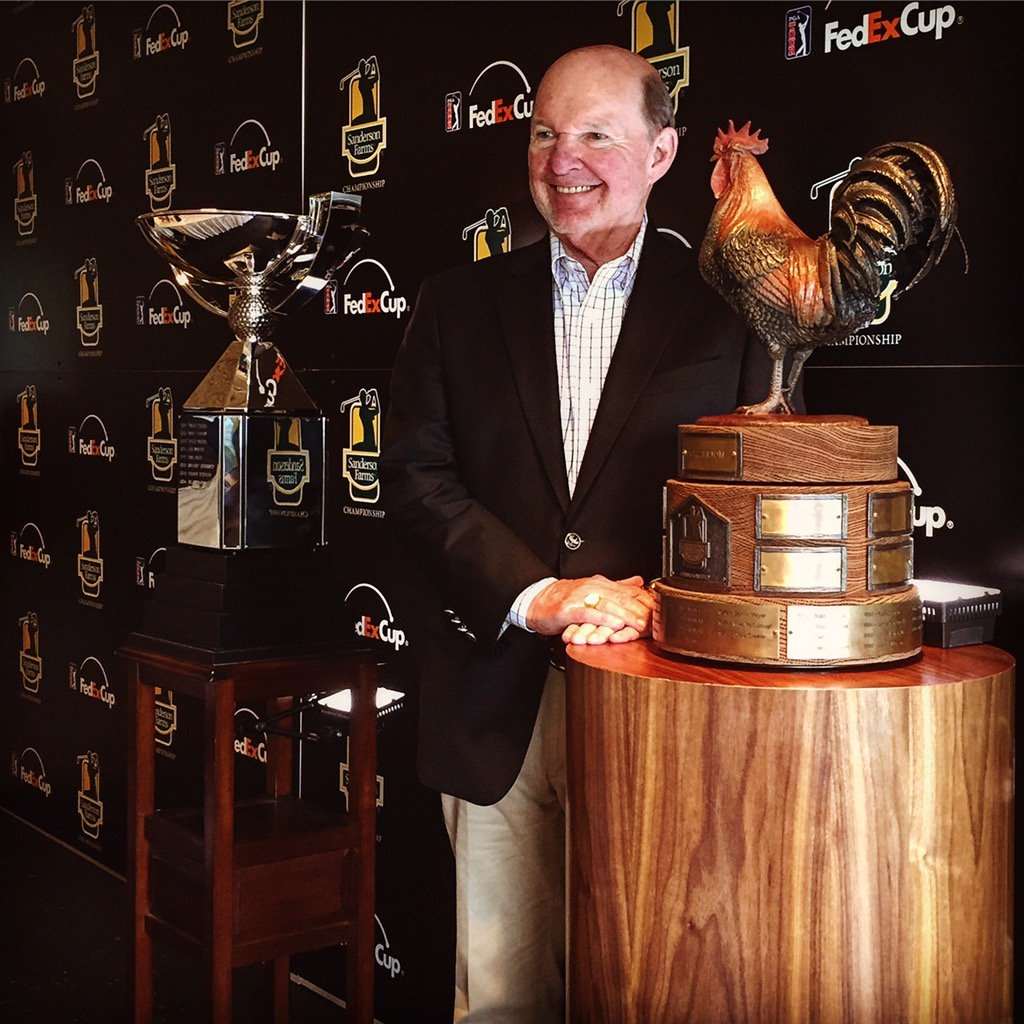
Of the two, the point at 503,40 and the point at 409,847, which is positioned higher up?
the point at 503,40

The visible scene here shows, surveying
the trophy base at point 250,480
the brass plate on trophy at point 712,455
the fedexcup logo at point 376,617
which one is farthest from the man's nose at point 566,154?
the fedexcup logo at point 376,617

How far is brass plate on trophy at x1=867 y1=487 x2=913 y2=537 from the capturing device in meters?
1.70

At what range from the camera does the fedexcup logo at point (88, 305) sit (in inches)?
174

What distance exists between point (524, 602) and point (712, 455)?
1.56ft

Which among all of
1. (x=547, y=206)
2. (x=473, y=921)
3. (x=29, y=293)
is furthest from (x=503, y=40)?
(x=29, y=293)

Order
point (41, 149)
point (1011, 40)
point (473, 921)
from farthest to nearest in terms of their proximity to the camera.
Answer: point (41, 149) → point (473, 921) → point (1011, 40)

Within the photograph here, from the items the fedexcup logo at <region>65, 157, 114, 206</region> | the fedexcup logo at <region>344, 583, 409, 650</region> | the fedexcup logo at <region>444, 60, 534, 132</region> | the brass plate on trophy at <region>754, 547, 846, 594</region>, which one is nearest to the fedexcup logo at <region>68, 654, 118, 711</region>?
the fedexcup logo at <region>344, 583, 409, 650</region>

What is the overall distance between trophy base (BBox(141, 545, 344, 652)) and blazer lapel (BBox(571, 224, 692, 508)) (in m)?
0.65

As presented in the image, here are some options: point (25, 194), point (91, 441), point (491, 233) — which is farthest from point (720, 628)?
point (25, 194)

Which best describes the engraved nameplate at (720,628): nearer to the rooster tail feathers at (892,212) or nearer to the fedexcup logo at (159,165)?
the rooster tail feathers at (892,212)

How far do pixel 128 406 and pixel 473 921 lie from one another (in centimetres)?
241

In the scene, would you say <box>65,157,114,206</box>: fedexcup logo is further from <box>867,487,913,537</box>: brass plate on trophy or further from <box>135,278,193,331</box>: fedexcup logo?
<box>867,487,913,537</box>: brass plate on trophy

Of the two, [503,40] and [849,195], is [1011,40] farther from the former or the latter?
[503,40]

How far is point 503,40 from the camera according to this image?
3.00 metres
